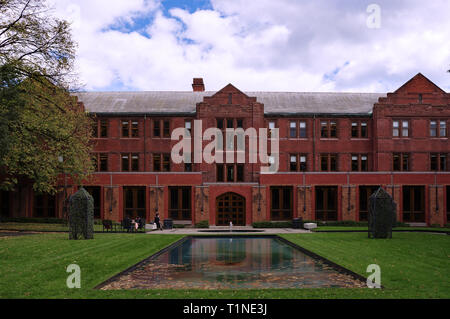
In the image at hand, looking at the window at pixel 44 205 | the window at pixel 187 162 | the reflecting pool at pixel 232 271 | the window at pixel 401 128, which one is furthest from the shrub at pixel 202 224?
the window at pixel 401 128

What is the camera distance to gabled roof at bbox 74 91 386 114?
44.5 m

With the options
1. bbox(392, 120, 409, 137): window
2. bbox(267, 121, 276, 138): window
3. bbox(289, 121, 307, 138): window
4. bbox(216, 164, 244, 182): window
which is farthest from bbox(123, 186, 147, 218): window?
bbox(392, 120, 409, 137): window

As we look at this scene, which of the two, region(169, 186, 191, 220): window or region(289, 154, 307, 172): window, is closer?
region(169, 186, 191, 220): window

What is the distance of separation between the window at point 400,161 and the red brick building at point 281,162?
11cm

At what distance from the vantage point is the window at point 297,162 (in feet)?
145

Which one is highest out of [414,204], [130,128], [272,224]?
[130,128]

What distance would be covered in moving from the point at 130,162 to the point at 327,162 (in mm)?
19565

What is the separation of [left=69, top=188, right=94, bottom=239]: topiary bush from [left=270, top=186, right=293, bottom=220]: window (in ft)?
62.9

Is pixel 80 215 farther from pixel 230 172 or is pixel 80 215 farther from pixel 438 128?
pixel 438 128

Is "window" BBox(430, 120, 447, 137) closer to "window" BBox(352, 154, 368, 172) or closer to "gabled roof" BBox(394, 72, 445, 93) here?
"gabled roof" BBox(394, 72, 445, 93)

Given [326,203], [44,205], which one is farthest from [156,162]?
[326,203]

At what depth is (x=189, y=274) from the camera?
15.2 m

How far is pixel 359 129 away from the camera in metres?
44.3

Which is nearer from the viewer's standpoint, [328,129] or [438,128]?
[438,128]
